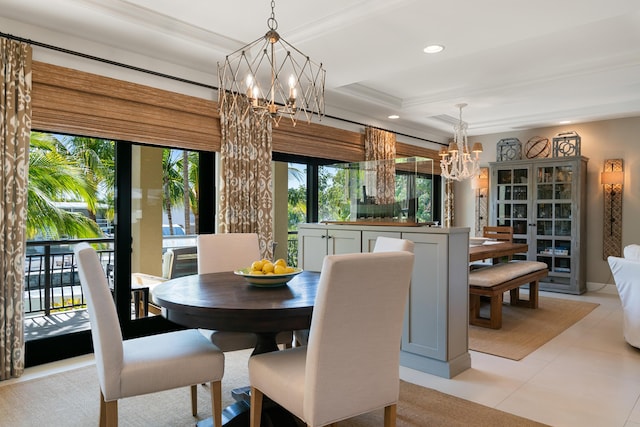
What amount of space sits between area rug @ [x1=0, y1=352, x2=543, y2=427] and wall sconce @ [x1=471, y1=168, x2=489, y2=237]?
5.02 m

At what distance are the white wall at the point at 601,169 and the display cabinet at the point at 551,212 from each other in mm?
173

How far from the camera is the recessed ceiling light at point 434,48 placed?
11.0ft

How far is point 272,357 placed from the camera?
1.91 metres

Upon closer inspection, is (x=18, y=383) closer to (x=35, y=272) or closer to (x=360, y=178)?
(x=35, y=272)

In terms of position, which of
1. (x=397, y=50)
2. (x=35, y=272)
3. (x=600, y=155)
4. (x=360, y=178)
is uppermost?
(x=397, y=50)

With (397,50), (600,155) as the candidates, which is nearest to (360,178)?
(397,50)

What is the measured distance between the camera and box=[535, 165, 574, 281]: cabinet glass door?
20.1 feet

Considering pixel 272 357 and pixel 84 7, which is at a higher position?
pixel 84 7

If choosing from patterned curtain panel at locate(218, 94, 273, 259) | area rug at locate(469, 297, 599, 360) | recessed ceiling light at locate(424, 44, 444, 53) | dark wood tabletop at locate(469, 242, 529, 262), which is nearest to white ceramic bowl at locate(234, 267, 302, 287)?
patterned curtain panel at locate(218, 94, 273, 259)

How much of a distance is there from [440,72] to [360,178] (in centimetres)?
147

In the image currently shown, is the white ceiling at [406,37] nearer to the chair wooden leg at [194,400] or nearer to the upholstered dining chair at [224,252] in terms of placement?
the upholstered dining chair at [224,252]

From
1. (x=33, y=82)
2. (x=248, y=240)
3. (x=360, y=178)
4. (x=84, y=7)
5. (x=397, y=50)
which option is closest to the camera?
(x=84, y=7)

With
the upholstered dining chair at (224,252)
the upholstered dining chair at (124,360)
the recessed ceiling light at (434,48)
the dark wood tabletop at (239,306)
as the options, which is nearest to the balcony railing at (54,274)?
the upholstered dining chair at (224,252)

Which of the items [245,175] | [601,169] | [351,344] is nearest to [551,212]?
[601,169]
